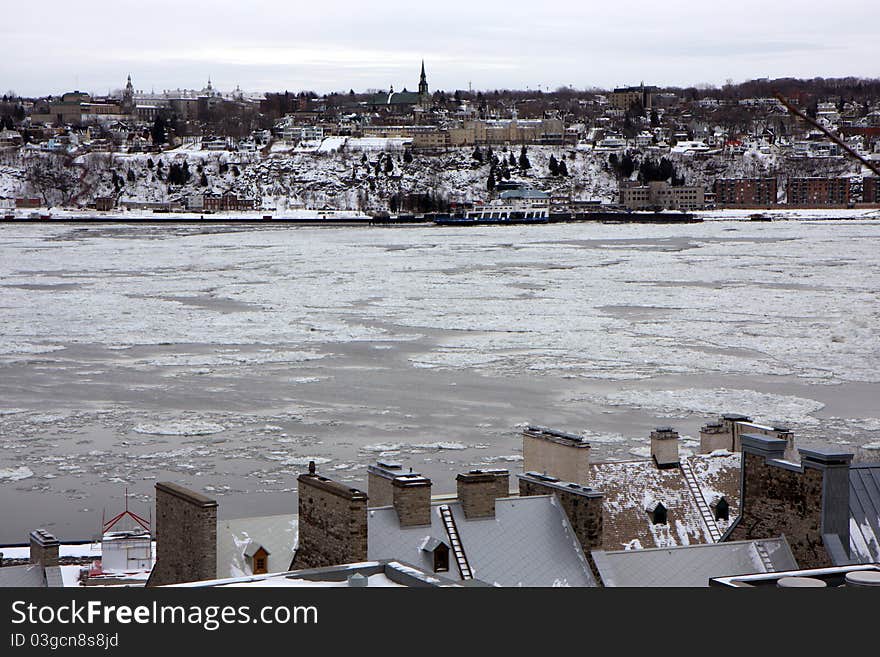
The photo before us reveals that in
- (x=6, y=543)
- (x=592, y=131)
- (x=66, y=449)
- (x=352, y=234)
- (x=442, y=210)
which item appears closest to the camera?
(x=6, y=543)

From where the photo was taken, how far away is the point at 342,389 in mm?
19188

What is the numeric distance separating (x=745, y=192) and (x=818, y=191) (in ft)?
18.5

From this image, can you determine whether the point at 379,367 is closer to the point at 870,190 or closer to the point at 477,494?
the point at 477,494

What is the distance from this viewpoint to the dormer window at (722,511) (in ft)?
29.3

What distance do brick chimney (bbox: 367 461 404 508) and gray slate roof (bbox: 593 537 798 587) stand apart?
1.16 m

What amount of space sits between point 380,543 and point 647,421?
31.8ft

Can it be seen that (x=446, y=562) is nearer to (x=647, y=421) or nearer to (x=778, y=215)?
(x=647, y=421)

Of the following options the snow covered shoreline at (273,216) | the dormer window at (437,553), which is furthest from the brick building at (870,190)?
the dormer window at (437,553)

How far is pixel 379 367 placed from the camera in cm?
2138

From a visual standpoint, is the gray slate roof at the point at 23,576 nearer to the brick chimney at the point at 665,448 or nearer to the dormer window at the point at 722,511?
the dormer window at the point at 722,511

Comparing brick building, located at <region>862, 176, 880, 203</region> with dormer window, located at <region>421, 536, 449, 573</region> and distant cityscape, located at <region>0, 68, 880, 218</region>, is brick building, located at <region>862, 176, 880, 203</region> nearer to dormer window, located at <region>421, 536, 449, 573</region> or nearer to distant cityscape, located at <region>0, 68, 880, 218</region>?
distant cityscape, located at <region>0, 68, 880, 218</region>

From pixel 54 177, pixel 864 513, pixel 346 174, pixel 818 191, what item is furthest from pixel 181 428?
pixel 54 177

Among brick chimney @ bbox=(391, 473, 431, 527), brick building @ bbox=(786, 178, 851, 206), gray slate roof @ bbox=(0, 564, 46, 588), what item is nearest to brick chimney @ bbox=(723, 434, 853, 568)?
brick chimney @ bbox=(391, 473, 431, 527)
